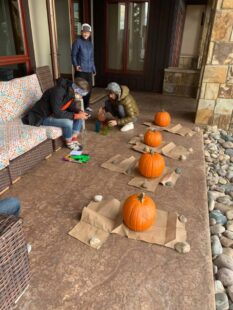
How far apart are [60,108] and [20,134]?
59 cm

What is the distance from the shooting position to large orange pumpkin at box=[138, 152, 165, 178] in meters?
2.27

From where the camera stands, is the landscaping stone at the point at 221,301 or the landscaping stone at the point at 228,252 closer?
the landscaping stone at the point at 221,301

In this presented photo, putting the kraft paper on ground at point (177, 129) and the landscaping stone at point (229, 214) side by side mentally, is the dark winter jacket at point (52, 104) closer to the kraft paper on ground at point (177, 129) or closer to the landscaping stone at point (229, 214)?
the kraft paper on ground at point (177, 129)

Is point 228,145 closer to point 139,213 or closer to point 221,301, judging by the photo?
point 139,213

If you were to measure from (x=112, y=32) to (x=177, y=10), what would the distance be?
63.5 inches

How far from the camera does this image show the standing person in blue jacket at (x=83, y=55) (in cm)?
400

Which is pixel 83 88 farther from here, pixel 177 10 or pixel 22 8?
pixel 177 10

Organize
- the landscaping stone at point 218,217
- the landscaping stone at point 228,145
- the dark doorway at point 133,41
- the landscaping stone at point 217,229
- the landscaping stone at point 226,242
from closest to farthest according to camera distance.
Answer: the landscaping stone at point 226,242, the landscaping stone at point 217,229, the landscaping stone at point 218,217, the landscaping stone at point 228,145, the dark doorway at point 133,41

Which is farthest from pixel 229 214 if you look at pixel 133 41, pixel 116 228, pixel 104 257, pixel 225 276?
pixel 133 41

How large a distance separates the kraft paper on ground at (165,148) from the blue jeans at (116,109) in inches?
20.6

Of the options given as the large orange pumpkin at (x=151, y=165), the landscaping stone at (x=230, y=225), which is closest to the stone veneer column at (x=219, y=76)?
the large orange pumpkin at (x=151, y=165)

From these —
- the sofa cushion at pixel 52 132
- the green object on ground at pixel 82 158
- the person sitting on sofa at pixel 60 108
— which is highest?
the person sitting on sofa at pixel 60 108

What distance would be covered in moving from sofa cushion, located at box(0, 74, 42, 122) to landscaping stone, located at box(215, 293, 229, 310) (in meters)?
2.62

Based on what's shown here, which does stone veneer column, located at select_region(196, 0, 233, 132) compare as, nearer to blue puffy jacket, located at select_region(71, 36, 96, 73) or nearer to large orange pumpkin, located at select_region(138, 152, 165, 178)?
blue puffy jacket, located at select_region(71, 36, 96, 73)
